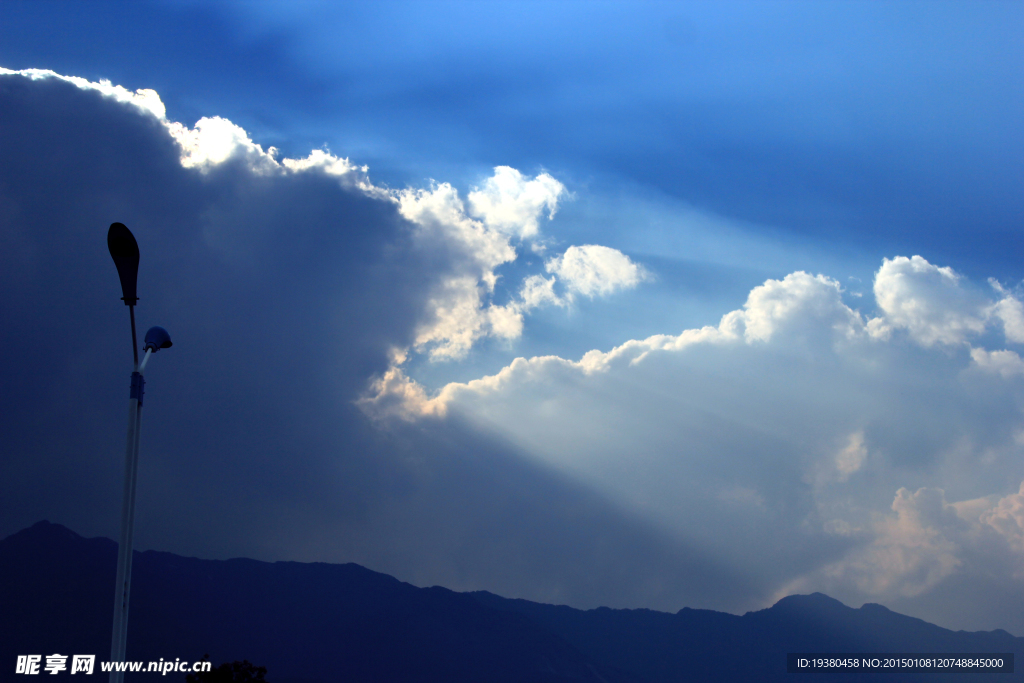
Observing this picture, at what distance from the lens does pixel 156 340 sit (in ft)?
38.0

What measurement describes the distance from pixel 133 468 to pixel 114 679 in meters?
3.10

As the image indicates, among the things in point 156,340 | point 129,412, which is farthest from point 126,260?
point 129,412

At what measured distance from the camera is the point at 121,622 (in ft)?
33.1

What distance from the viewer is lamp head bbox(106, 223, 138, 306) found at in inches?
423

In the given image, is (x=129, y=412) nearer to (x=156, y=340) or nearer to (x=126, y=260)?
(x=156, y=340)

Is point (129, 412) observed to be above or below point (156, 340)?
below

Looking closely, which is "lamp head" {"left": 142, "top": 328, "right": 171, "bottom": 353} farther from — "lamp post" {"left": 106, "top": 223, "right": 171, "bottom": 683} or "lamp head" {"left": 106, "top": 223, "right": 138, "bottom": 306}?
"lamp head" {"left": 106, "top": 223, "right": 138, "bottom": 306}

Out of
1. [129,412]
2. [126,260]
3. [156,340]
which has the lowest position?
[129,412]

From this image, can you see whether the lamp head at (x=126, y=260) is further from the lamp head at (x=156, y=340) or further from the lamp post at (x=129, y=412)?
the lamp head at (x=156, y=340)

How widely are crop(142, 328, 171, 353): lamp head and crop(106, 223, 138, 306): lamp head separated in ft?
2.71

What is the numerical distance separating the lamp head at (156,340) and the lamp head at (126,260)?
83cm

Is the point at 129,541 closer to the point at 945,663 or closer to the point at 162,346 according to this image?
the point at 162,346

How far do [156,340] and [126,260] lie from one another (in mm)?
1449

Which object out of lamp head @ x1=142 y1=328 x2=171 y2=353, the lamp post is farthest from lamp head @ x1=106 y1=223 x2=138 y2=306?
lamp head @ x1=142 y1=328 x2=171 y2=353
